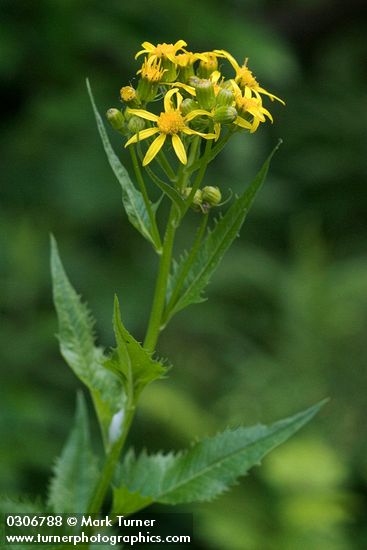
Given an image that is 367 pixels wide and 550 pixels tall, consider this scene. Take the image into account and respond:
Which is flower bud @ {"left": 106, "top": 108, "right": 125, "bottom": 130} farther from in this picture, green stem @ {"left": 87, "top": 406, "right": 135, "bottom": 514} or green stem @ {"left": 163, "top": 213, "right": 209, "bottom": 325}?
green stem @ {"left": 87, "top": 406, "right": 135, "bottom": 514}

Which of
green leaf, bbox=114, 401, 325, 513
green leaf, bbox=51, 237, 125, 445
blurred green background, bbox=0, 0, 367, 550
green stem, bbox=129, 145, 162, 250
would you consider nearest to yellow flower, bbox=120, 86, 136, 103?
green stem, bbox=129, 145, 162, 250

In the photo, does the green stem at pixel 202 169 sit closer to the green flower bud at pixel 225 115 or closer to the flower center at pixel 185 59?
the green flower bud at pixel 225 115

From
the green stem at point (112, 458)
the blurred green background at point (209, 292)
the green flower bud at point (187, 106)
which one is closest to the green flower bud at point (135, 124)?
the green flower bud at point (187, 106)

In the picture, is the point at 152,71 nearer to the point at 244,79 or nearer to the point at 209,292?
the point at 244,79

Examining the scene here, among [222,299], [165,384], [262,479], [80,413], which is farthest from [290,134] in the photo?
[80,413]

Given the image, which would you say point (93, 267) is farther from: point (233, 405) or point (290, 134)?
point (290, 134)

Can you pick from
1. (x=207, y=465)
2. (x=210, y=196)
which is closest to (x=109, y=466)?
(x=207, y=465)
